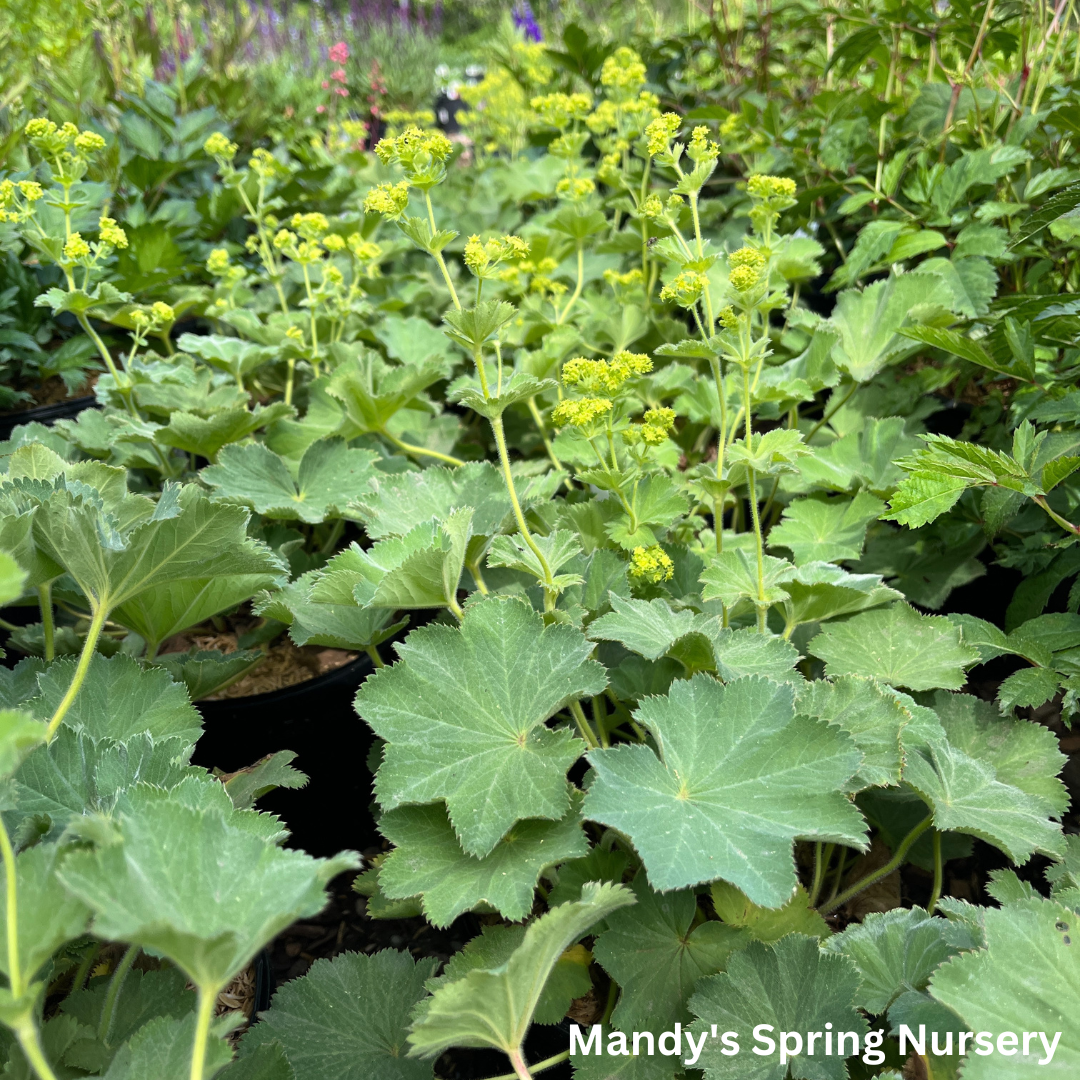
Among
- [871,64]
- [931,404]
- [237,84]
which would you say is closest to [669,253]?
[931,404]

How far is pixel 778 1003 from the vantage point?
0.91 metres

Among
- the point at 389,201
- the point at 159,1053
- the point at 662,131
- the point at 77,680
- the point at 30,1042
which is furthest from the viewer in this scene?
the point at 662,131

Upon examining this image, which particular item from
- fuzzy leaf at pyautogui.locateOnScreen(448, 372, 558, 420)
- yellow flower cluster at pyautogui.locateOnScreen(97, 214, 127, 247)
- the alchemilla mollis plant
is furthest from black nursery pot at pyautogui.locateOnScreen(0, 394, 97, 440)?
fuzzy leaf at pyautogui.locateOnScreen(448, 372, 558, 420)

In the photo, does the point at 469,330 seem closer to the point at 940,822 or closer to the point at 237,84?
the point at 940,822

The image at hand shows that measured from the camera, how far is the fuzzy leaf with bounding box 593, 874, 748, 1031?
0.96m

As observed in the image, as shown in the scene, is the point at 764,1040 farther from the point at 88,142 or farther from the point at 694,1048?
the point at 88,142

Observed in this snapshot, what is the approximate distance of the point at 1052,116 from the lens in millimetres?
1590

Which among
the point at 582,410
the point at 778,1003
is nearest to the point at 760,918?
the point at 778,1003

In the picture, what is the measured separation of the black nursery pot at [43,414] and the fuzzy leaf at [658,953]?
1.75m

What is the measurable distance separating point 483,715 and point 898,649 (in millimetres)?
598

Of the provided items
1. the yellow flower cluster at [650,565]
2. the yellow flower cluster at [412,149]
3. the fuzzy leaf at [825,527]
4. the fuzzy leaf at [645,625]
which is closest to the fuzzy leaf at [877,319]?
the fuzzy leaf at [825,527]

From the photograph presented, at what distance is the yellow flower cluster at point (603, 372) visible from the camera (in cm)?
114

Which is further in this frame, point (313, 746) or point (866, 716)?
point (313, 746)

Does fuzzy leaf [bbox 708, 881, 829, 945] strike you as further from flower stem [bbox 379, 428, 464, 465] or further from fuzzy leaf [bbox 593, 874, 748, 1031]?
flower stem [bbox 379, 428, 464, 465]
